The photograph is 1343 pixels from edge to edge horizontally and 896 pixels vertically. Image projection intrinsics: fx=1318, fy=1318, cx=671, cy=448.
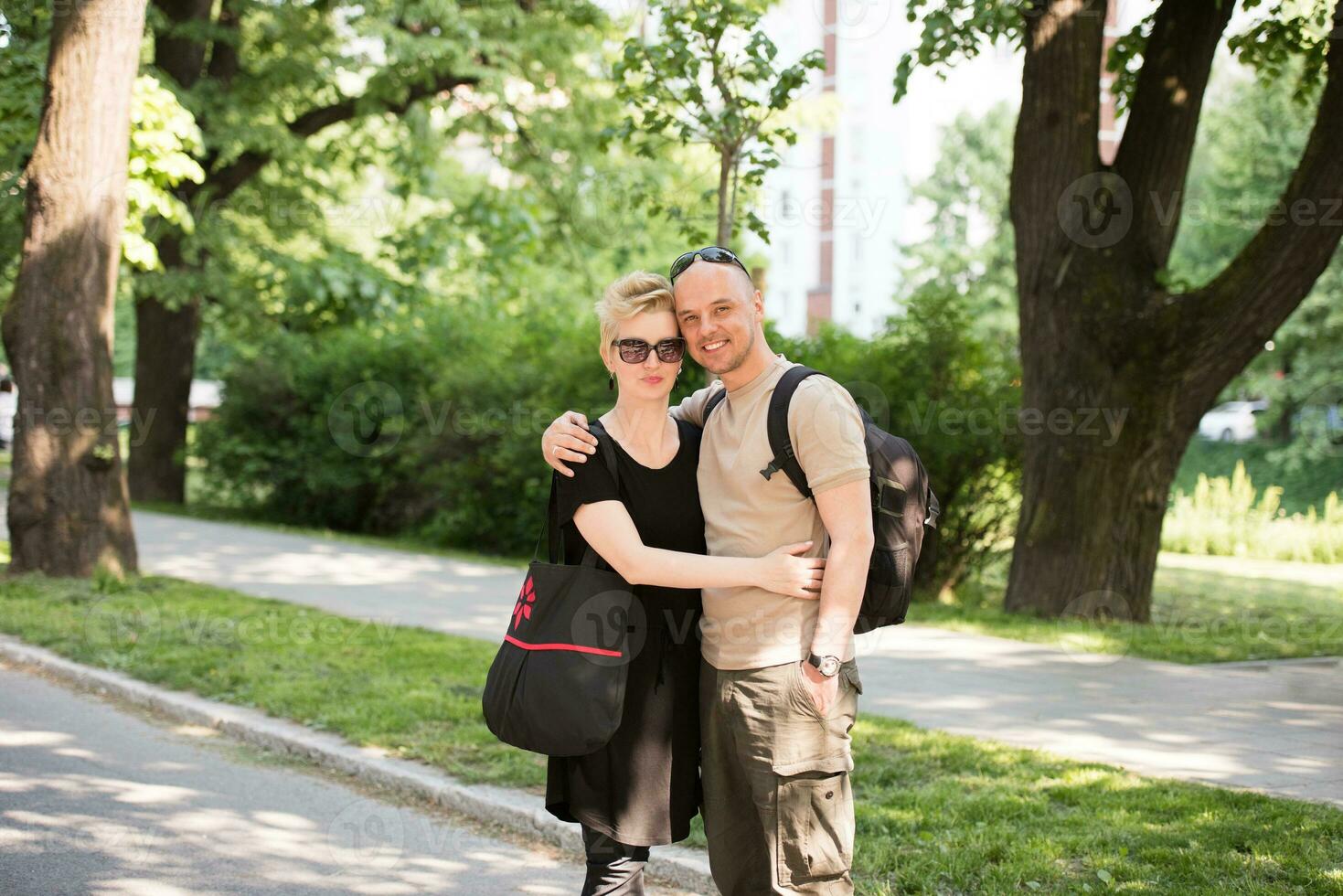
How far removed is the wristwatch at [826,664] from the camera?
10.1 feet

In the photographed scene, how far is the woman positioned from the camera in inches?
129

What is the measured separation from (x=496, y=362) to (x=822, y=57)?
888 cm

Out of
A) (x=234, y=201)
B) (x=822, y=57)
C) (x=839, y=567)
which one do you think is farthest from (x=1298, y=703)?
(x=234, y=201)

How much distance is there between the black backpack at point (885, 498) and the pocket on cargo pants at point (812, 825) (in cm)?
37

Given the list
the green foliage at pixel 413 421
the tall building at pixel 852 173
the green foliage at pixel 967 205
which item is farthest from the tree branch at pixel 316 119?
the tall building at pixel 852 173

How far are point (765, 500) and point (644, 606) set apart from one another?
426 mm

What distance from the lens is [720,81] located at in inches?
313

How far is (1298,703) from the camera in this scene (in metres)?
7.64

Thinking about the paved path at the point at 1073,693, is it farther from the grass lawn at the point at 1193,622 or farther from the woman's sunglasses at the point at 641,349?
the woman's sunglasses at the point at 641,349

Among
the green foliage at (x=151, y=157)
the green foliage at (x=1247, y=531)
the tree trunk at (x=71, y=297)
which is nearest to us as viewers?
the tree trunk at (x=71, y=297)

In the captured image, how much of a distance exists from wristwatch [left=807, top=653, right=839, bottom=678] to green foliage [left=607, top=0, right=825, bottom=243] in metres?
Answer: 5.04

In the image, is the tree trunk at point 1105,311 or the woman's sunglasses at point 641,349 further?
the tree trunk at point 1105,311

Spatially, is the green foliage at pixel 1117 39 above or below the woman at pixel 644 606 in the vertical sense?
above

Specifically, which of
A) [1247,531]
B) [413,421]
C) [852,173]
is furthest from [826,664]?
[852,173]
